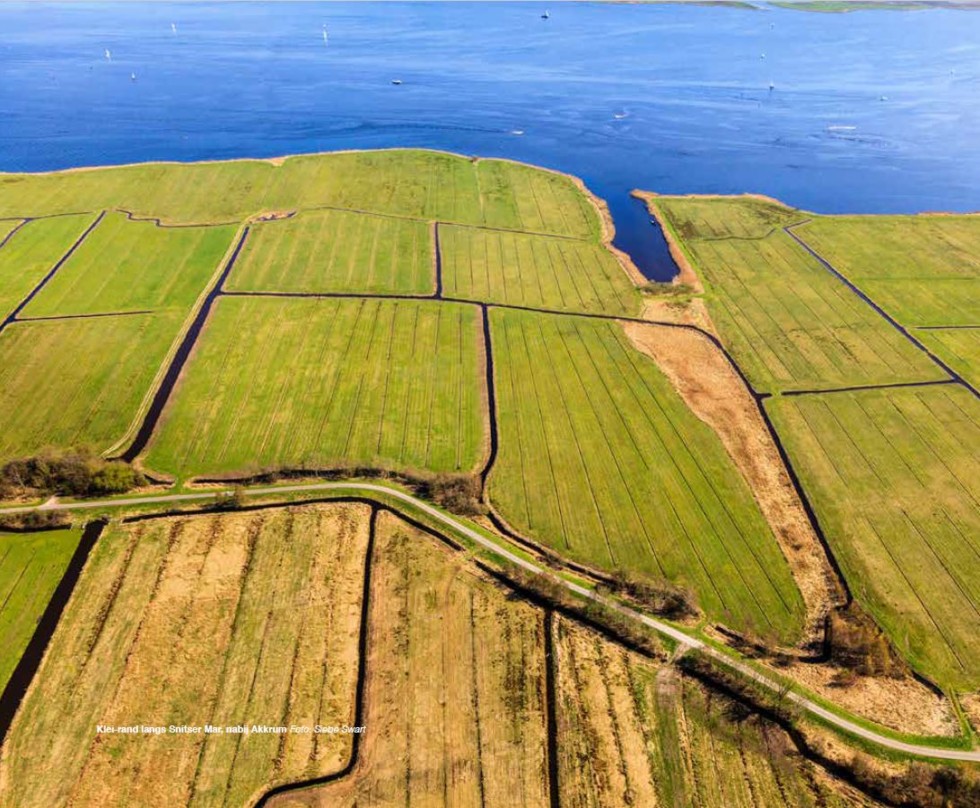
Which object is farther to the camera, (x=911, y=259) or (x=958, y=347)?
(x=911, y=259)

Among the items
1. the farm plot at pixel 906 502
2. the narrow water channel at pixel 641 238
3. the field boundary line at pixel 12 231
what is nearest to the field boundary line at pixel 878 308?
the farm plot at pixel 906 502

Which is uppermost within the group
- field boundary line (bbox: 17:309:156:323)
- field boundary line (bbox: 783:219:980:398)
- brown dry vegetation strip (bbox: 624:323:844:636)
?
field boundary line (bbox: 783:219:980:398)

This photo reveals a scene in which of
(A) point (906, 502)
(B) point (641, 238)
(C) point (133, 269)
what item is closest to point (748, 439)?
(A) point (906, 502)

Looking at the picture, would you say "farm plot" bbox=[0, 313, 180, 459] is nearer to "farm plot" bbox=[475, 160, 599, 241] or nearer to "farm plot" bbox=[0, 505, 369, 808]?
"farm plot" bbox=[0, 505, 369, 808]

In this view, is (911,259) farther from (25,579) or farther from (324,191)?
(25,579)

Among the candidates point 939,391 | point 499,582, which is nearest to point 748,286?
point 939,391

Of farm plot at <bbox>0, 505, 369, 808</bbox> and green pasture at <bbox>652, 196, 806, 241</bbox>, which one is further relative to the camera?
green pasture at <bbox>652, 196, 806, 241</bbox>

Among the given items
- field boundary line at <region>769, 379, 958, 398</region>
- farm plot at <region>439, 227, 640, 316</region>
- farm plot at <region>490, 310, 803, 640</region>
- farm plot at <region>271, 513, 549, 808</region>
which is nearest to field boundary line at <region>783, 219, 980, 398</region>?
field boundary line at <region>769, 379, 958, 398</region>
